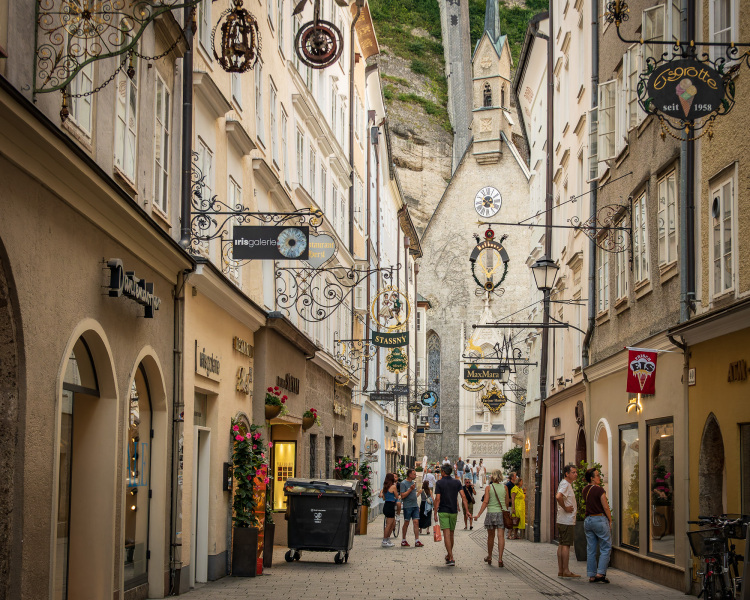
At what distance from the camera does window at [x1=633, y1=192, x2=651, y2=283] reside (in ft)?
54.4

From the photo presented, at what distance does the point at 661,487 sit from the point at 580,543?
4.37 meters

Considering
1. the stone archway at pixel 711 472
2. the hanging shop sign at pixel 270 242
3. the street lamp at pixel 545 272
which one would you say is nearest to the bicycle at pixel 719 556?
the stone archway at pixel 711 472

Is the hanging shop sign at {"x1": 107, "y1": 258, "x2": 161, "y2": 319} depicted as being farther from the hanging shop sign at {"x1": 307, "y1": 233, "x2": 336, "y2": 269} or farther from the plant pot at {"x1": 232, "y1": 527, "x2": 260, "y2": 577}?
the hanging shop sign at {"x1": 307, "y1": 233, "x2": 336, "y2": 269}

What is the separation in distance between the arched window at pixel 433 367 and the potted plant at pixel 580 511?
173 feet

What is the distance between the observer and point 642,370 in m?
15.2

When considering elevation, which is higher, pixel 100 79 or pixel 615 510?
pixel 100 79

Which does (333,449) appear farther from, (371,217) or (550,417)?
(371,217)

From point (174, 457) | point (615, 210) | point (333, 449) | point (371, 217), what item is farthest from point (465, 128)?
point (174, 457)

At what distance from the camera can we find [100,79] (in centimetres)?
1041

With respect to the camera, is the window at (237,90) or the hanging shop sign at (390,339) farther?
the hanging shop sign at (390,339)

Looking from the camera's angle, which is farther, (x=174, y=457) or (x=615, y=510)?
(x=615, y=510)

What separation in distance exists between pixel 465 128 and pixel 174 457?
82.3 m

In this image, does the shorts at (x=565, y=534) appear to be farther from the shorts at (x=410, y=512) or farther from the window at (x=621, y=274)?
the shorts at (x=410, y=512)

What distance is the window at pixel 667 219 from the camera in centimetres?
1487
